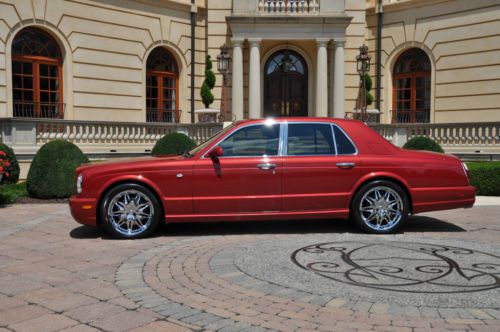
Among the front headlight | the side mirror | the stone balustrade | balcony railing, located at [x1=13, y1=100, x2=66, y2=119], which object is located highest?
balcony railing, located at [x1=13, y1=100, x2=66, y2=119]

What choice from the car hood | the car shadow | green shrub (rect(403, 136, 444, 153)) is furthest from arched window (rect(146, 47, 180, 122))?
the car hood

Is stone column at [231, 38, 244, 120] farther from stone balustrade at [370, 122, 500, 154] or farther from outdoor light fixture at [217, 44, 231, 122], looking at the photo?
stone balustrade at [370, 122, 500, 154]

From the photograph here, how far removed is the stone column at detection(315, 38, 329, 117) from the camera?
2070cm

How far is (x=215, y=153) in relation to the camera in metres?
7.06

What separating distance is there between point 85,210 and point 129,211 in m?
0.60

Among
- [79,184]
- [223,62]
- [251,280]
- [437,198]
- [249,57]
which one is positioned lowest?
[251,280]

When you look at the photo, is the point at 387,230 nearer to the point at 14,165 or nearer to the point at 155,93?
the point at 14,165

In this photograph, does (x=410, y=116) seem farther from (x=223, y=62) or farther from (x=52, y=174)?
(x=52, y=174)

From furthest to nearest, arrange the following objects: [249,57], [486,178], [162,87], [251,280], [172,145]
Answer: [162,87] → [249,57] → [172,145] → [486,178] → [251,280]

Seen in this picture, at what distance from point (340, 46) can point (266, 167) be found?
48.8 feet

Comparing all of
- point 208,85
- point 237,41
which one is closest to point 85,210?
point 237,41

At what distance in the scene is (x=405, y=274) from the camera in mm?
5141

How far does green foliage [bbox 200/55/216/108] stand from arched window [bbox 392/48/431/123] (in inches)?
326

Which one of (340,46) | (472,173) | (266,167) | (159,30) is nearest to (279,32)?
(340,46)
